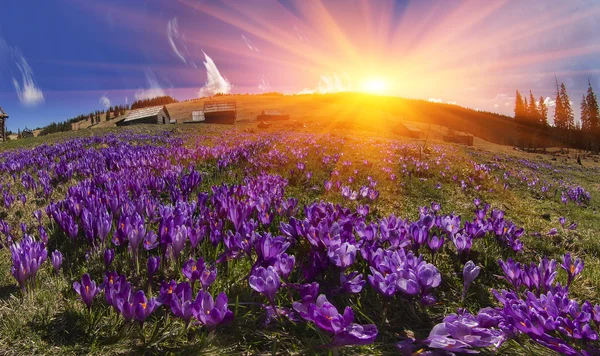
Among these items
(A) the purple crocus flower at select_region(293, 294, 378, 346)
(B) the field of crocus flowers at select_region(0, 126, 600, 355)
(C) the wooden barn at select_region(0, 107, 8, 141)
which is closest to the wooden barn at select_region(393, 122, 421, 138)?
(B) the field of crocus flowers at select_region(0, 126, 600, 355)

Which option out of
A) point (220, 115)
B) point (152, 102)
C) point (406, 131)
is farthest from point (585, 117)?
point (152, 102)

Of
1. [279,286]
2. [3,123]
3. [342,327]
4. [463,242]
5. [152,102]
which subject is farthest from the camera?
[152,102]

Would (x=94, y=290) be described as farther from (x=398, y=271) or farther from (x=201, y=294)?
(x=398, y=271)

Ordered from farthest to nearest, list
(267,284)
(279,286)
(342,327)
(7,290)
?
(7,290), (279,286), (267,284), (342,327)

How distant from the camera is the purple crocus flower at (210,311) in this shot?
177 centimetres

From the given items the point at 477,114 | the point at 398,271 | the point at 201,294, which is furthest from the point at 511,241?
the point at 477,114

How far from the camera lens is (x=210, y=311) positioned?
1.79m

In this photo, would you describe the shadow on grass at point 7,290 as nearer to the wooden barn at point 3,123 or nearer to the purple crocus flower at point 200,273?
the purple crocus flower at point 200,273

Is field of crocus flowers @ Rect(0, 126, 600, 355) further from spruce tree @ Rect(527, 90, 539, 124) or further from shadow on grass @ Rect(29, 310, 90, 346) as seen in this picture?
spruce tree @ Rect(527, 90, 539, 124)

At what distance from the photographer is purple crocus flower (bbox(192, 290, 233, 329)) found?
177 centimetres

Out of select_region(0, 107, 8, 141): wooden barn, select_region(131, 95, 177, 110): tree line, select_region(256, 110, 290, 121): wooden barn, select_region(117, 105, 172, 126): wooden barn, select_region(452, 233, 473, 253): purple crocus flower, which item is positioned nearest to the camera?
select_region(452, 233, 473, 253): purple crocus flower

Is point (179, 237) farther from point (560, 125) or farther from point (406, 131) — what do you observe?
point (560, 125)

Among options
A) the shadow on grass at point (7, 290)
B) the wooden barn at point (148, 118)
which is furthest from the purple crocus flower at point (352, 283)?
the wooden barn at point (148, 118)

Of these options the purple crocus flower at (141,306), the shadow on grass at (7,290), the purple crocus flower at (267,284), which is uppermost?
the purple crocus flower at (267,284)
